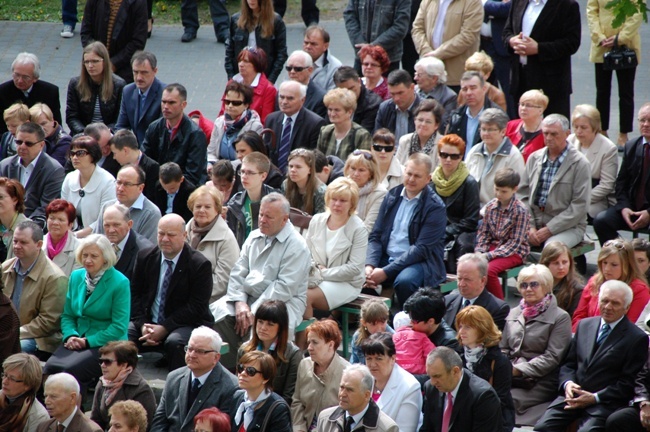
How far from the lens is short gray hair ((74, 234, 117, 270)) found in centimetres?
964

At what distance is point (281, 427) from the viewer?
27.0ft

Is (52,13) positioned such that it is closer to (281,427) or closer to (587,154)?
(587,154)

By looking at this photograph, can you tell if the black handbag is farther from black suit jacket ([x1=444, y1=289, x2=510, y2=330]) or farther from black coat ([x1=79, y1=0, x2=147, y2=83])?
black coat ([x1=79, y1=0, x2=147, y2=83])

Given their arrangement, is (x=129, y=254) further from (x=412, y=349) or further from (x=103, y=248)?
(x=412, y=349)

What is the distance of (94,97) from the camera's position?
13547mm

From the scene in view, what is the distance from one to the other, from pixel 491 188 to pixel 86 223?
13.1 ft

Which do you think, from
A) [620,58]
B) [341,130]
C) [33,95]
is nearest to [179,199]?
[341,130]

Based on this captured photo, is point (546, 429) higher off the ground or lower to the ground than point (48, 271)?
lower

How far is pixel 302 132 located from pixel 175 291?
127 inches

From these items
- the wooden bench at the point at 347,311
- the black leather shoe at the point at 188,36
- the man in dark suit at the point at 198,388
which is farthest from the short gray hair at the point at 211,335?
the black leather shoe at the point at 188,36

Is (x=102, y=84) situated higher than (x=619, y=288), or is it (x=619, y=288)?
(x=102, y=84)

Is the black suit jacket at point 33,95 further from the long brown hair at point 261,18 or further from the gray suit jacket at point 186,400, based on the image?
the gray suit jacket at point 186,400

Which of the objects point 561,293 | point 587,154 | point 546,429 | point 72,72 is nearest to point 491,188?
point 587,154

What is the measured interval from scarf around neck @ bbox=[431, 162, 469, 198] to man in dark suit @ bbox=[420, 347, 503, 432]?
10.3 feet
